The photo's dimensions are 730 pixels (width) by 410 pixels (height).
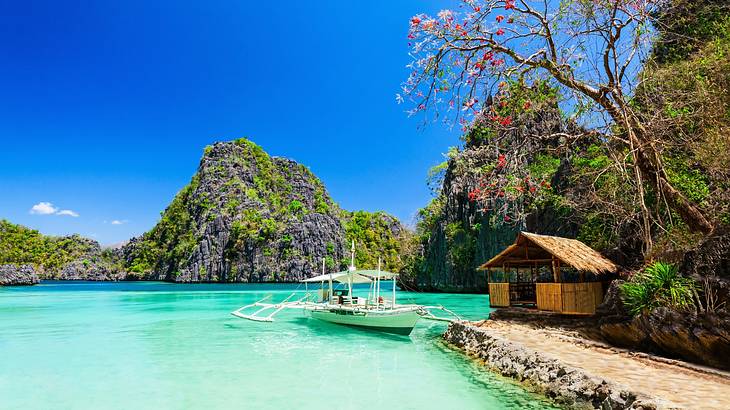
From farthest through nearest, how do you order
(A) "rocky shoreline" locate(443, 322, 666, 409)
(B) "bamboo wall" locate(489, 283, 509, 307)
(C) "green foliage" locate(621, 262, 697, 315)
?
(B) "bamboo wall" locate(489, 283, 509, 307)
(C) "green foliage" locate(621, 262, 697, 315)
(A) "rocky shoreline" locate(443, 322, 666, 409)

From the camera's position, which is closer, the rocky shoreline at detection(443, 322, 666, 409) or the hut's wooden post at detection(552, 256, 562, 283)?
the rocky shoreline at detection(443, 322, 666, 409)

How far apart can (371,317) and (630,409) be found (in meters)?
9.23

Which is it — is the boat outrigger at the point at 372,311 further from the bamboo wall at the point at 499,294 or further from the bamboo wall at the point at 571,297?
the bamboo wall at the point at 571,297

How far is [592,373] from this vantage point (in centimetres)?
613

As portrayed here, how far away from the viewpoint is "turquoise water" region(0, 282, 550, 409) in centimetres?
702

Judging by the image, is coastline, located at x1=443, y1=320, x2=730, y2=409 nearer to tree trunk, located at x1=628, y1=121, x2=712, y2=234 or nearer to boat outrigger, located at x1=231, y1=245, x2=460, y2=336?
tree trunk, located at x1=628, y1=121, x2=712, y2=234

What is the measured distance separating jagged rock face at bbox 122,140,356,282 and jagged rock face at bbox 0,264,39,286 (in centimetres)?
2059

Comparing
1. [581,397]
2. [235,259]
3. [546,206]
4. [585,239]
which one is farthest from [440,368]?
[235,259]

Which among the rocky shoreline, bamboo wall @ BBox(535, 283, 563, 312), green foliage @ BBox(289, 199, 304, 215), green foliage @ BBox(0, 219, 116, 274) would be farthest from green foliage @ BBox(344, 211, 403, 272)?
the rocky shoreline

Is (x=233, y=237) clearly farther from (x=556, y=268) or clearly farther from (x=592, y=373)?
(x=592, y=373)

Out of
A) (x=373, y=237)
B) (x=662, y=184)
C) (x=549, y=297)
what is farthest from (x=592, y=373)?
(x=373, y=237)

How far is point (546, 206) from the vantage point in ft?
86.4

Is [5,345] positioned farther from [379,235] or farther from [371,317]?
[379,235]

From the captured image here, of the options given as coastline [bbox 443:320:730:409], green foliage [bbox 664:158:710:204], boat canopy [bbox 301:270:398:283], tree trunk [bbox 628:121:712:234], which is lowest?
coastline [bbox 443:320:730:409]
